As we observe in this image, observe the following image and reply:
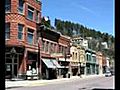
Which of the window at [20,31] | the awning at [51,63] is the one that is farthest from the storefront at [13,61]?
the awning at [51,63]

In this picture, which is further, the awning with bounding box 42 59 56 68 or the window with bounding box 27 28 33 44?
the awning with bounding box 42 59 56 68

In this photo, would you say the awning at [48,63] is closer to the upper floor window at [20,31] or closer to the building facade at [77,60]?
the upper floor window at [20,31]

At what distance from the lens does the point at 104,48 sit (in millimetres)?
140125

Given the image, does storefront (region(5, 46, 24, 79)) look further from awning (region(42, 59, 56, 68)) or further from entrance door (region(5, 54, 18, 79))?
awning (region(42, 59, 56, 68))

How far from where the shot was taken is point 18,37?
47.0 metres

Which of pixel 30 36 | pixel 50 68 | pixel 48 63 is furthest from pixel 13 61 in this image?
pixel 50 68

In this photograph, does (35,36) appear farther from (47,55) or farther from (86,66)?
(86,66)

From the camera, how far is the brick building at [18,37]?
46219mm

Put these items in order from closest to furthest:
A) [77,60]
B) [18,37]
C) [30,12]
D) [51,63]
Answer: [18,37]
[30,12]
[51,63]
[77,60]

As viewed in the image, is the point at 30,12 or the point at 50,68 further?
the point at 50,68

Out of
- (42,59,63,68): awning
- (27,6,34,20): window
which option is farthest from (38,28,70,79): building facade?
(27,6,34,20): window

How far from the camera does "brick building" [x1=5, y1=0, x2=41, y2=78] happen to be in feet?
152

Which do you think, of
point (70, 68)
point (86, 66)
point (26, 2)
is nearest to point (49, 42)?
point (26, 2)

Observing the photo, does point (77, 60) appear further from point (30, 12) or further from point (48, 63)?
point (30, 12)
